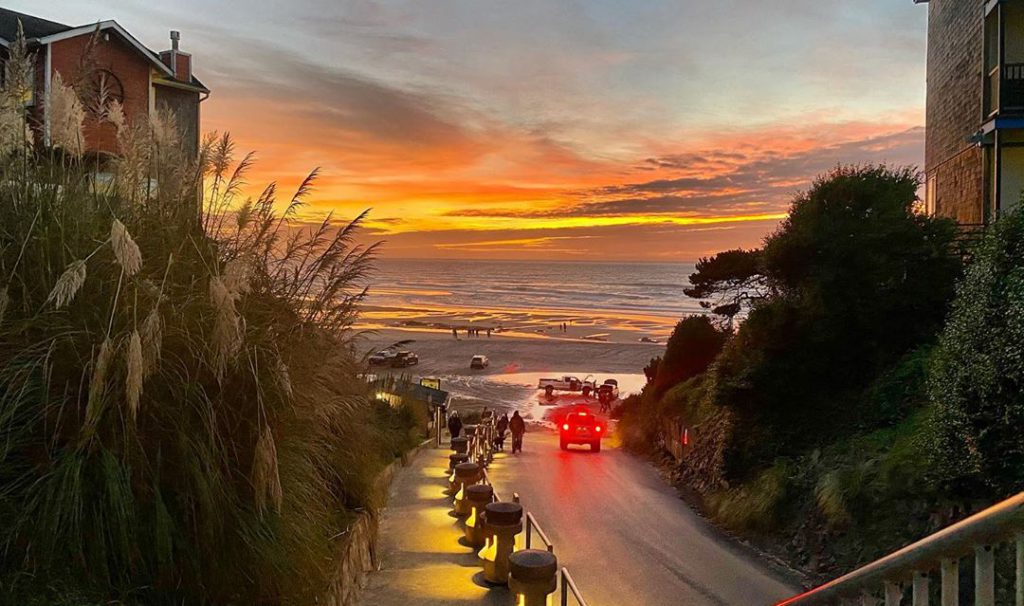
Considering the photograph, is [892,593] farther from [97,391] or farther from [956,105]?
[956,105]

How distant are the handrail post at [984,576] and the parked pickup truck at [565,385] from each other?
30.6 m

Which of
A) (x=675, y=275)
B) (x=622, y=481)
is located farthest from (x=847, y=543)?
(x=675, y=275)

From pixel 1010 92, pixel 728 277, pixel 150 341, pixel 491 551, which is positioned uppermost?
pixel 1010 92

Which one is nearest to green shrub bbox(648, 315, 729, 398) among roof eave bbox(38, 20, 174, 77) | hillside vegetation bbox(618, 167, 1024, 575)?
hillside vegetation bbox(618, 167, 1024, 575)

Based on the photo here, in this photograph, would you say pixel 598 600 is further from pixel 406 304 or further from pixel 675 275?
pixel 675 275

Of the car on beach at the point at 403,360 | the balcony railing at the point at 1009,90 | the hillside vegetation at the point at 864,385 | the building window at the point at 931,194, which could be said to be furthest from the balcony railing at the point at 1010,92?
the car on beach at the point at 403,360

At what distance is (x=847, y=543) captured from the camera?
314 inches

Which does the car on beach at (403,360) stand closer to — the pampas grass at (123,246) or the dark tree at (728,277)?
the dark tree at (728,277)

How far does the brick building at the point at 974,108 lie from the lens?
1333 centimetres

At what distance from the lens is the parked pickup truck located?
33.3 meters

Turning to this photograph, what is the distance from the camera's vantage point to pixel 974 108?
50.2ft

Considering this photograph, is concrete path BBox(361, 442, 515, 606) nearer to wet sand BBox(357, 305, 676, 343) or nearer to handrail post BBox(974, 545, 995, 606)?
handrail post BBox(974, 545, 995, 606)

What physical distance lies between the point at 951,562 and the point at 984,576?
0.15 m

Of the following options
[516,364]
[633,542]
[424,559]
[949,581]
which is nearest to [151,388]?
[949,581]
